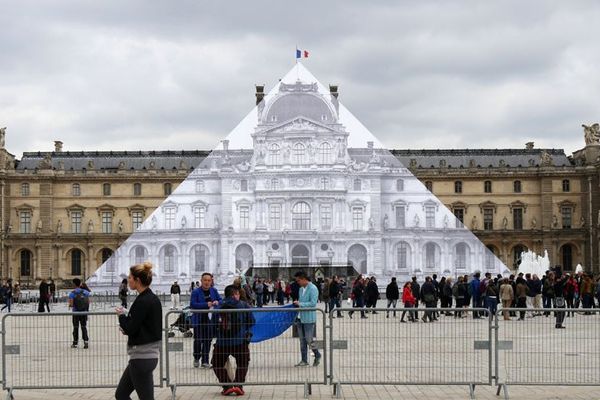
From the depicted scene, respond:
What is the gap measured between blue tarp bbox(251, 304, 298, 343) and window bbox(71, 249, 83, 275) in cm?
6012

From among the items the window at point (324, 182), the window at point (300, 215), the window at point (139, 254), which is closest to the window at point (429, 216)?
the window at point (324, 182)

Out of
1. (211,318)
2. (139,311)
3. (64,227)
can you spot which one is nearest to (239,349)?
(211,318)

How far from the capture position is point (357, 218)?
36000 millimetres

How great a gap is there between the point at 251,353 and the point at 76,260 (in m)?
61.2

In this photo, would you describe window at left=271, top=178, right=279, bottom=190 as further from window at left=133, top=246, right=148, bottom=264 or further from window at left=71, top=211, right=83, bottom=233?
window at left=71, top=211, right=83, bottom=233

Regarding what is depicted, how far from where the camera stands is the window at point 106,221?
7125 cm

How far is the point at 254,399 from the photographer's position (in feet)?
35.0

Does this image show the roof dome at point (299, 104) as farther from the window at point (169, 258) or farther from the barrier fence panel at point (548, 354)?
the barrier fence panel at point (548, 354)

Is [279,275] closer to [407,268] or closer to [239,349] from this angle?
[407,268]

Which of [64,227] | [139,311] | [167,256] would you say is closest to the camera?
[139,311]

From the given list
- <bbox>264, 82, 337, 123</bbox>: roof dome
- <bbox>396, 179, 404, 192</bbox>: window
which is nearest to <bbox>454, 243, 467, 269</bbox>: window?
<bbox>396, 179, 404, 192</bbox>: window

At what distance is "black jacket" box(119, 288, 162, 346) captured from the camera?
316 inches

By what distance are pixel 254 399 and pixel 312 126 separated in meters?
25.5

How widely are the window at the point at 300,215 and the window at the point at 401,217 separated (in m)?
3.22
